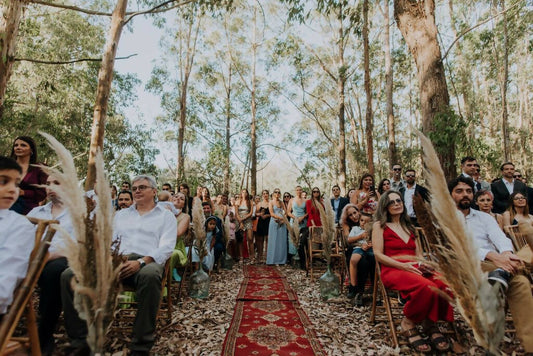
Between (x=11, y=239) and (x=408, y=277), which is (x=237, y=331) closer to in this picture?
(x=408, y=277)

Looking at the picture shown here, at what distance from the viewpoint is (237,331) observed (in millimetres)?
3375

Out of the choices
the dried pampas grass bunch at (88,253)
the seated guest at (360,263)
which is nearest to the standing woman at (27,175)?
the dried pampas grass bunch at (88,253)

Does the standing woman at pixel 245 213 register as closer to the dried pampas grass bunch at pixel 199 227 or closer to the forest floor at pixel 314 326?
the forest floor at pixel 314 326

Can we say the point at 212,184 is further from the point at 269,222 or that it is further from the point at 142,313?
the point at 142,313

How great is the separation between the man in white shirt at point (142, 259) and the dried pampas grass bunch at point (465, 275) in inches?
82.1

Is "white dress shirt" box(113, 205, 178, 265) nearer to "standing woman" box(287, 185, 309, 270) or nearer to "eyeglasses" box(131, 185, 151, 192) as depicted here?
"eyeglasses" box(131, 185, 151, 192)

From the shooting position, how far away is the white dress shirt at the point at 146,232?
3105 millimetres

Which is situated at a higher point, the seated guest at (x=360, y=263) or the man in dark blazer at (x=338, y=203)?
the man in dark blazer at (x=338, y=203)

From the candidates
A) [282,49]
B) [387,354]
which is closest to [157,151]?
[282,49]

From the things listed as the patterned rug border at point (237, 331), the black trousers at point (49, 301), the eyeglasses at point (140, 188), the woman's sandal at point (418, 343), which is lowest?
the patterned rug border at point (237, 331)

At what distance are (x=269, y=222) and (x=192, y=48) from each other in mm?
13694

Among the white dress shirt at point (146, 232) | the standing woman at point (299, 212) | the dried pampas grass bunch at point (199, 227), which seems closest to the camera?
the white dress shirt at point (146, 232)

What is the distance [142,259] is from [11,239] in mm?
1059

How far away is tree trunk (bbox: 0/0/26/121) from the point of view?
4043 millimetres
